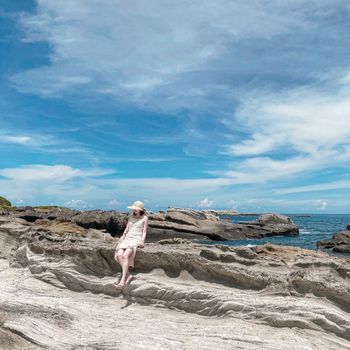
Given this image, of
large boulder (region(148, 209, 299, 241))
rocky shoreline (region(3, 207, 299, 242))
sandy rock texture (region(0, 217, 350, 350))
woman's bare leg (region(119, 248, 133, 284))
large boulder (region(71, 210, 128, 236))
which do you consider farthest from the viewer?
large boulder (region(148, 209, 299, 241))

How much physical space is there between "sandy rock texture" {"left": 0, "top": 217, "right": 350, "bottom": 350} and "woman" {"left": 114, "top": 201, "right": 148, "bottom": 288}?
1.29ft

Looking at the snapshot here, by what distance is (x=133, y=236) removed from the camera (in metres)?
13.0

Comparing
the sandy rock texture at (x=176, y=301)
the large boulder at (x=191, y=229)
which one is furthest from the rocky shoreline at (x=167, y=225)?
the sandy rock texture at (x=176, y=301)

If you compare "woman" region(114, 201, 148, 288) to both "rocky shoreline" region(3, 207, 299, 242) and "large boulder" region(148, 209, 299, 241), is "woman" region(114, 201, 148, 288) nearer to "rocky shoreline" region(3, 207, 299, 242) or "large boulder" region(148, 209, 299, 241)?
"rocky shoreline" region(3, 207, 299, 242)

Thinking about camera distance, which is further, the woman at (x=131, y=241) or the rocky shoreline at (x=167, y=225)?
the rocky shoreline at (x=167, y=225)

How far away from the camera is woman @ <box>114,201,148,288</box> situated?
12.5m

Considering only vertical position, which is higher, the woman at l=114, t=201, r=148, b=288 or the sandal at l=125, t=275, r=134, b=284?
the woman at l=114, t=201, r=148, b=288

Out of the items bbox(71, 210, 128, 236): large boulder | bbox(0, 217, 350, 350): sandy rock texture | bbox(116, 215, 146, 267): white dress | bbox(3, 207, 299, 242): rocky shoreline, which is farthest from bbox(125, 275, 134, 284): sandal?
bbox(71, 210, 128, 236): large boulder

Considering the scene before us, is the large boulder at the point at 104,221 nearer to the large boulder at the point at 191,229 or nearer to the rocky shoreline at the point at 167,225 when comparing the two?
the rocky shoreline at the point at 167,225

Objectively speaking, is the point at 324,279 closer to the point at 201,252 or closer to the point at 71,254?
the point at 201,252

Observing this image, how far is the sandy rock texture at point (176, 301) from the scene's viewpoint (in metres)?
9.59

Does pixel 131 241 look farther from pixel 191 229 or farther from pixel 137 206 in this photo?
pixel 191 229

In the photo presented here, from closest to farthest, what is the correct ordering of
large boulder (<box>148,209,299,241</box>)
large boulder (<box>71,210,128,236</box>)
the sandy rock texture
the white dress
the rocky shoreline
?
1. the sandy rock texture
2. the white dress
3. large boulder (<box>71,210,128,236</box>)
4. the rocky shoreline
5. large boulder (<box>148,209,299,241</box>)

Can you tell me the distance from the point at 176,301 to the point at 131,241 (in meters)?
2.29
